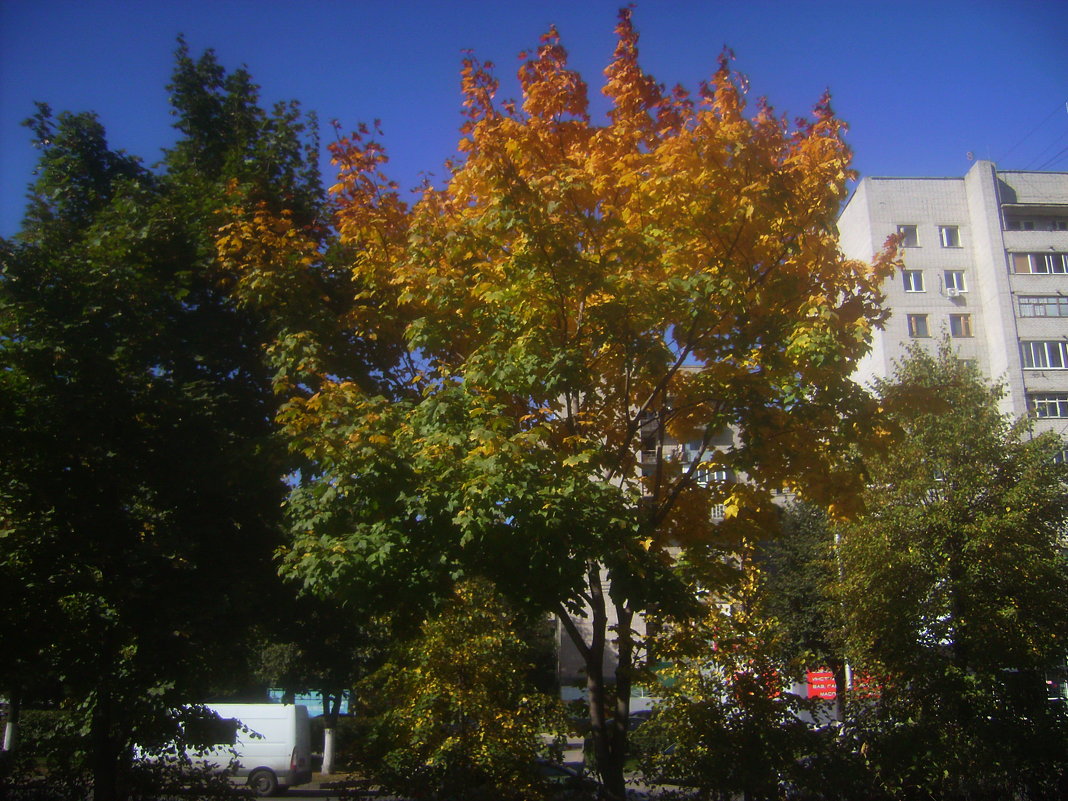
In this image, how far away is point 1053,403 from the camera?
3528 centimetres

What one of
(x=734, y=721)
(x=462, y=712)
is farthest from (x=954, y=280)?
(x=462, y=712)

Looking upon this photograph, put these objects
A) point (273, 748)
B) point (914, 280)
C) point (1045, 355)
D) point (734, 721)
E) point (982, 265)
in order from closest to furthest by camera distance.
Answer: point (734, 721) < point (273, 748) < point (1045, 355) < point (982, 265) < point (914, 280)

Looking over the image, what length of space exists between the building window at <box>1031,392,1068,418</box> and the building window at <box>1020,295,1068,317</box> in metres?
3.85

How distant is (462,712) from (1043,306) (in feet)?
125

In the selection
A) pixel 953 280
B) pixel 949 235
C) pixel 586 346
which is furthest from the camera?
pixel 949 235

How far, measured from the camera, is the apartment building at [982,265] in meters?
36.2

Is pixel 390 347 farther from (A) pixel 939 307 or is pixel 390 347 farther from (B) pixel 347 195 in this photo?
(A) pixel 939 307

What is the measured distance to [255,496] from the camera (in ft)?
31.5

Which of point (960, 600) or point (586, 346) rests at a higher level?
point (586, 346)

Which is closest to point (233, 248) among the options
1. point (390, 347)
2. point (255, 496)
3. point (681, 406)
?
point (390, 347)

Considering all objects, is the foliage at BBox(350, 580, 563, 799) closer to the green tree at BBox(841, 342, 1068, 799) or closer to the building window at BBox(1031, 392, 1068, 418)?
the green tree at BBox(841, 342, 1068, 799)

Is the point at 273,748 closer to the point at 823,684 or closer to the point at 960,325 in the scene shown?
the point at 823,684

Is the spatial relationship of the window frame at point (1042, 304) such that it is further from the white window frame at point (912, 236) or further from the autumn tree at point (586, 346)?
the autumn tree at point (586, 346)

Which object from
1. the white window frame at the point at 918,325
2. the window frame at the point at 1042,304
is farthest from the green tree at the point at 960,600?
the window frame at the point at 1042,304
